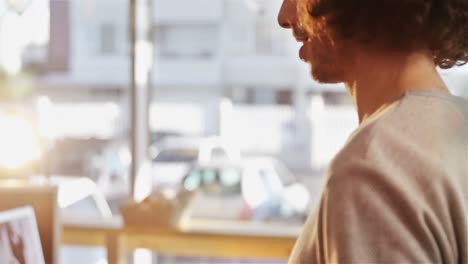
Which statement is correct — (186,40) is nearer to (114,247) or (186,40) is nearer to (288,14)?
(114,247)

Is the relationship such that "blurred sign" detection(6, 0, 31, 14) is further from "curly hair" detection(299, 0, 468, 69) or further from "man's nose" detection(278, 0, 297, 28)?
"curly hair" detection(299, 0, 468, 69)

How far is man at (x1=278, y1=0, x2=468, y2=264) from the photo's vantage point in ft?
2.11

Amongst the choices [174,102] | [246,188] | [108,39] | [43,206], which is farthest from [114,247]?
[108,39]

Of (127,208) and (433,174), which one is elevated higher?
(433,174)

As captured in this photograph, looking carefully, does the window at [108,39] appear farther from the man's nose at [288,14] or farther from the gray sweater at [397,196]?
the gray sweater at [397,196]

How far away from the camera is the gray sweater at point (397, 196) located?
64 cm

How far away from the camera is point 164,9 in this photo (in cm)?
246

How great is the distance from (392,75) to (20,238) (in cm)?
87

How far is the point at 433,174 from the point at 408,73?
0.16m

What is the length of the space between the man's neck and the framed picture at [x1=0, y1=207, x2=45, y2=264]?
2.63 ft

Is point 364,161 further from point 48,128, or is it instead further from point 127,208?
point 48,128

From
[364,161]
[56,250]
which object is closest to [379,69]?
[364,161]

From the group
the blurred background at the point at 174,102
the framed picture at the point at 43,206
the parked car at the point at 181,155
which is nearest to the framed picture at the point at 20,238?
the framed picture at the point at 43,206

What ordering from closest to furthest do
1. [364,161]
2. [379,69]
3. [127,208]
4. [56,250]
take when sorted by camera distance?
[364,161] → [379,69] → [56,250] → [127,208]
